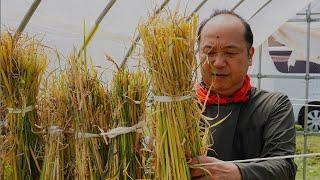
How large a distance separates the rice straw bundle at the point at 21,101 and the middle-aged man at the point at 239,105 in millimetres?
433

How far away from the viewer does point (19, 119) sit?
1.32 m

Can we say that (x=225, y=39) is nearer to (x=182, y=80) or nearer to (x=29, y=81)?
(x=182, y=80)

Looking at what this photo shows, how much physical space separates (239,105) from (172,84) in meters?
0.52

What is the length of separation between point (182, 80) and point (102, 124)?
0.80ft

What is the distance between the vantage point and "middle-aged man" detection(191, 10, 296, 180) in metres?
1.41

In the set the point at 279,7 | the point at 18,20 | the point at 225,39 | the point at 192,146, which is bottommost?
the point at 192,146

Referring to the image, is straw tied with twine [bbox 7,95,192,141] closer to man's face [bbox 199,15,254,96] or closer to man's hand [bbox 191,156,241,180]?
man's hand [bbox 191,156,241,180]

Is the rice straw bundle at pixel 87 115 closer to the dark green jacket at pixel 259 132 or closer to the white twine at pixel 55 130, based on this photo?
the white twine at pixel 55 130

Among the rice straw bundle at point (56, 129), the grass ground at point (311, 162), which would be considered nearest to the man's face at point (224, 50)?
the rice straw bundle at point (56, 129)

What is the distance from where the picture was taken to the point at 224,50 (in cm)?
145

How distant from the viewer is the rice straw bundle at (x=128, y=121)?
4.00 feet

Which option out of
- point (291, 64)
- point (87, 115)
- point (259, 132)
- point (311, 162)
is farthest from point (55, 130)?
point (311, 162)

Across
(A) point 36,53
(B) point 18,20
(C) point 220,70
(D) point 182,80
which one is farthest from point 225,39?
(B) point 18,20

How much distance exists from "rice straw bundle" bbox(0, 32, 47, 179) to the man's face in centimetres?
44
